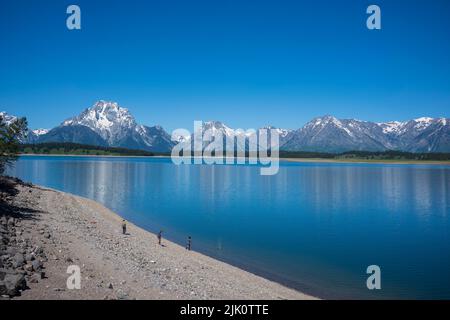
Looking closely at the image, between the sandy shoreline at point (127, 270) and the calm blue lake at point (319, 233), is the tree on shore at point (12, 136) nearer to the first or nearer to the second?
the calm blue lake at point (319, 233)

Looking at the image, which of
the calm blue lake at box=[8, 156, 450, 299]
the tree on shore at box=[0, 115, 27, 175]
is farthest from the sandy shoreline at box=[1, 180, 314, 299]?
the tree on shore at box=[0, 115, 27, 175]

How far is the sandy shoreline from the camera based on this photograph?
48.6 feet

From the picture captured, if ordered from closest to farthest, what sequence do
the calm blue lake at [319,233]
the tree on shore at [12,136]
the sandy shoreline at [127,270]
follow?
the sandy shoreline at [127,270]
the calm blue lake at [319,233]
the tree on shore at [12,136]

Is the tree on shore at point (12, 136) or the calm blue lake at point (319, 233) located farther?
the tree on shore at point (12, 136)

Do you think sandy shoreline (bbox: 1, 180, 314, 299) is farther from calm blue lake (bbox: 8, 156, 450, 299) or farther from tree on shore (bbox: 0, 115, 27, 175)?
tree on shore (bbox: 0, 115, 27, 175)

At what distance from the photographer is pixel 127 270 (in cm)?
1816

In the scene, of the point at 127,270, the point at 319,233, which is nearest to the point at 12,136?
the point at 127,270

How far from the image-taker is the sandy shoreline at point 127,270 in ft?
48.6

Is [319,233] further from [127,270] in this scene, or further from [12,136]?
[12,136]

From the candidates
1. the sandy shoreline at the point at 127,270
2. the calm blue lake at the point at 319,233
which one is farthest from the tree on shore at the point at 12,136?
the sandy shoreline at the point at 127,270

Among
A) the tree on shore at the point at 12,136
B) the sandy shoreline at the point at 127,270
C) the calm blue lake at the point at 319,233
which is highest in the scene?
the tree on shore at the point at 12,136
